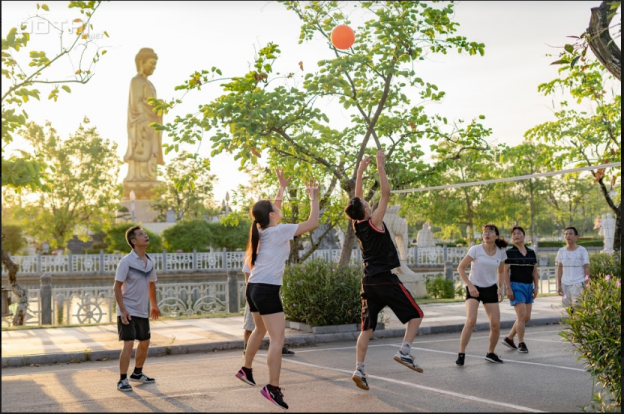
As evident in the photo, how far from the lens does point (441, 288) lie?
23594 millimetres

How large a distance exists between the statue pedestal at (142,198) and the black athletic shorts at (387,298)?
47.1 meters

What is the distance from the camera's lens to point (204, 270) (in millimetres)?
38250

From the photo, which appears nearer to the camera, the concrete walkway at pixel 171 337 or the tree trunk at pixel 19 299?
the concrete walkway at pixel 171 337

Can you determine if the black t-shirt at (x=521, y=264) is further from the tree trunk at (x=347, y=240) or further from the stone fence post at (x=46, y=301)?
the stone fence post at (x=46, y=301)

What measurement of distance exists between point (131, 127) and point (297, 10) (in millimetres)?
40783

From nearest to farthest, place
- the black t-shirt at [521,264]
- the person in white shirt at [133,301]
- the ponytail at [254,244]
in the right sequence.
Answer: the ponytail at [254,244] → the person in white shirt at [133,301] → the black t-shirt at [521,264]

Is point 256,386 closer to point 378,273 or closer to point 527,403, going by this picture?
point 378,273

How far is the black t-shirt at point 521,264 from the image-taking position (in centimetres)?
1065

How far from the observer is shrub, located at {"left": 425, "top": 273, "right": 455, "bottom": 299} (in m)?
23.5

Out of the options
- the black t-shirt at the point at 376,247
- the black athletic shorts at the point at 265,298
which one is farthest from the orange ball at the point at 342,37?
the black athletic shorts at the point at 265,298

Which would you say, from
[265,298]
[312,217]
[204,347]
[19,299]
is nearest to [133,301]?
[265,298]

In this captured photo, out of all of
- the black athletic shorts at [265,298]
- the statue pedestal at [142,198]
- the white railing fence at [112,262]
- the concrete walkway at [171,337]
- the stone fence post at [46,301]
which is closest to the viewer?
the black athletic shorts at [265,298]

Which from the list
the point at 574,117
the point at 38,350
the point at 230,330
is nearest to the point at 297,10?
the point at 230,330

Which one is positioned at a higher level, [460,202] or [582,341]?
[460,202]
